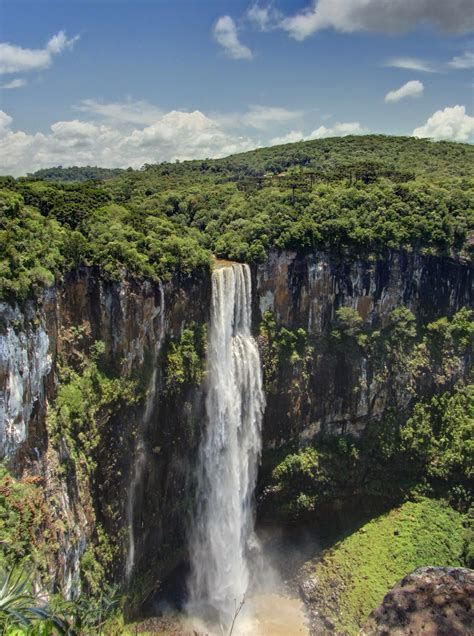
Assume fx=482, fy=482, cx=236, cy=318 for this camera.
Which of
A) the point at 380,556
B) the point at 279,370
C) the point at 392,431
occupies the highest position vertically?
the point at 279,370

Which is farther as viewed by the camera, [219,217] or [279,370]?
[219,217]

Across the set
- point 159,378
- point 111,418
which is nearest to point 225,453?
point 159,378

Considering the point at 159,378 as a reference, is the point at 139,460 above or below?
below

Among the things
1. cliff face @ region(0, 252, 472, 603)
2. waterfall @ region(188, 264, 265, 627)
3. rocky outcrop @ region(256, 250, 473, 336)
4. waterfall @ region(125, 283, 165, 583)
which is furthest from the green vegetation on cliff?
waterfall @ region(125, 283, 165, 583)

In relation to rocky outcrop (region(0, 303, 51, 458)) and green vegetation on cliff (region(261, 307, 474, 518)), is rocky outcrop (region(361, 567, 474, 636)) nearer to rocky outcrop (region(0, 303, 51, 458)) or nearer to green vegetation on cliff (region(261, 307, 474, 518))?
green vegetation on cliff (region(261, 307, 474, 518))

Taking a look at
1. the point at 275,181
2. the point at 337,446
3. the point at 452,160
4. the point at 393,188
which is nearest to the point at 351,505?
the point at 337,446

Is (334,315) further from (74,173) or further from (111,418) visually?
(74,173)

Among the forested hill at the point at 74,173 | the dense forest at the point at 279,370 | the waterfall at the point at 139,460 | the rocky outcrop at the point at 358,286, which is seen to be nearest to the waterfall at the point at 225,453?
the dense forest at the point at 279,370
